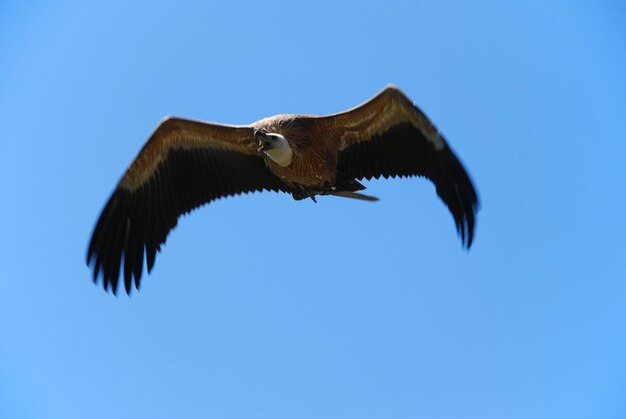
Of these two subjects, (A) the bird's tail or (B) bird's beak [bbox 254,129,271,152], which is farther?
(A) the bird's tail

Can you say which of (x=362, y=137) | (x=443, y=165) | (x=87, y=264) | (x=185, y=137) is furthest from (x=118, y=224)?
(x=443, y=165)

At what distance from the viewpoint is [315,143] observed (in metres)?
11.3

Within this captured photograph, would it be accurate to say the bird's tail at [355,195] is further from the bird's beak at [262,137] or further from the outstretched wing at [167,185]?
the bird's beak at [262,137]

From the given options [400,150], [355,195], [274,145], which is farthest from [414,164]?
[274,145]

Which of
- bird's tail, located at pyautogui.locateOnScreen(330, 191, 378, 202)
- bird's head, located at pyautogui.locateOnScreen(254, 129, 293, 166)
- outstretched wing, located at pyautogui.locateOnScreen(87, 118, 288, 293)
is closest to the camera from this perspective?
bird's head, located at pyautogui.locateOnScreen(254, 129, 293, 166)

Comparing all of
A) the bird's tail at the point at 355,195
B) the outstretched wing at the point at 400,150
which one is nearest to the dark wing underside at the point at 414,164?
the outstretched wing at the point at 400,150

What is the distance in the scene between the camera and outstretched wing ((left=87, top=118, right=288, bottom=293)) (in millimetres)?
11625

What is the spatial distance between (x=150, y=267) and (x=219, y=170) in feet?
5.09

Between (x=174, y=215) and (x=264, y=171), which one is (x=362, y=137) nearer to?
(x=264, y=171)

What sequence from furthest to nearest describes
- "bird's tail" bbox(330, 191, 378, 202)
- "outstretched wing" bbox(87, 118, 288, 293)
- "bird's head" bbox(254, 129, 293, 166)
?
1. "outstretched wing" bbox(87, 118, 288, 293)
2. "bird's tail" bbox(330, 191, 378, 202)
3. "bird's head" bbox(254, 129, 293, 166)

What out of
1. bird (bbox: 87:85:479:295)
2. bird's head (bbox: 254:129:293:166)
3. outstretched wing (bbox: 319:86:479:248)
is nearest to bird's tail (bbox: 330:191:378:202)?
bird (bbox: 87:85:479:295)

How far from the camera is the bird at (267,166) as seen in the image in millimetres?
10969

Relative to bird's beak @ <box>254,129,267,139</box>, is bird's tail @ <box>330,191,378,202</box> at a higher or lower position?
lower

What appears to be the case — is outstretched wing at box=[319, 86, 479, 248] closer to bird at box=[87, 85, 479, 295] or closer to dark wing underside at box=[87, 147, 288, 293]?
bird at box=[87, 85, 479, 295]
